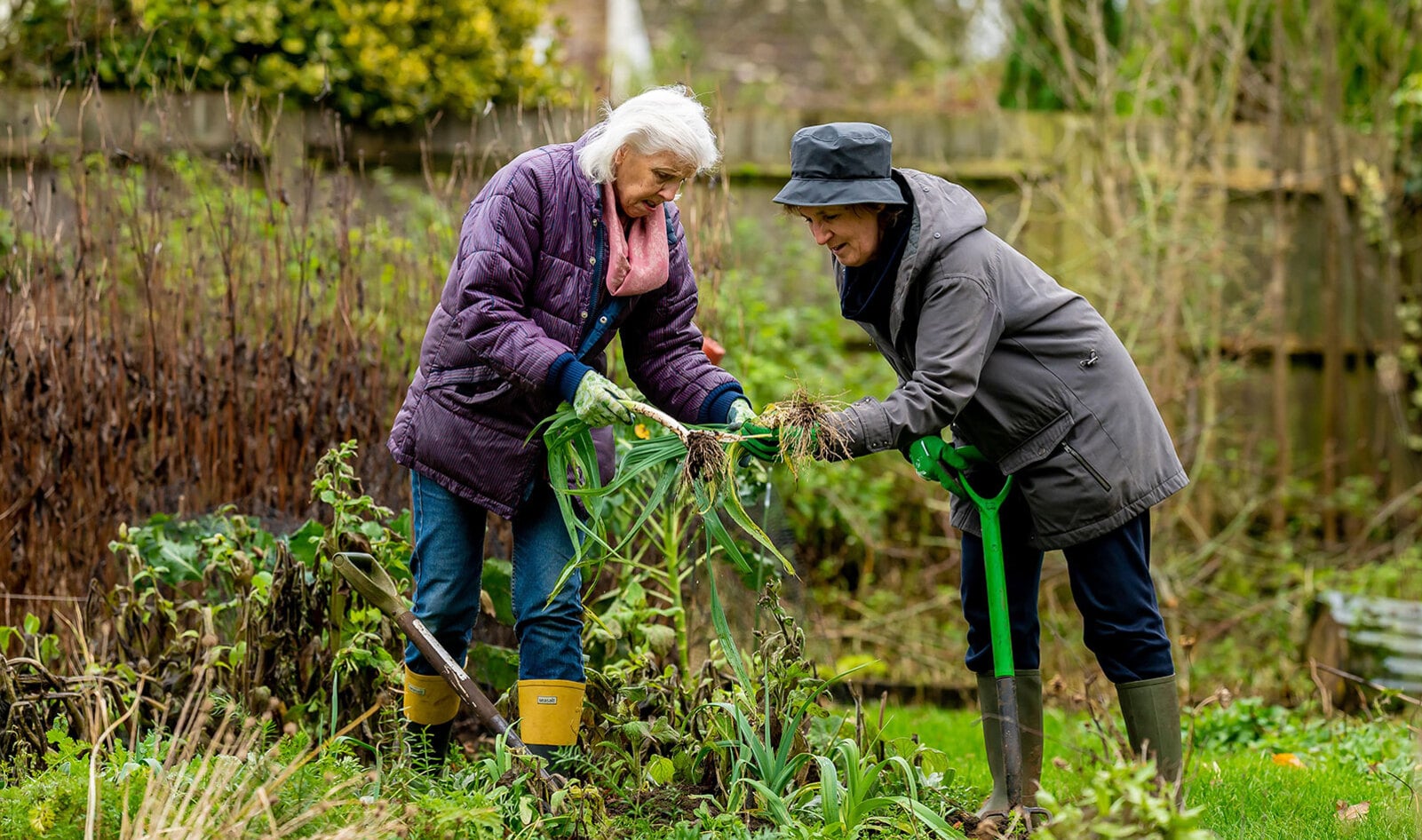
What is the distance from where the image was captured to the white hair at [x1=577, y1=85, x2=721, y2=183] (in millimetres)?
2879

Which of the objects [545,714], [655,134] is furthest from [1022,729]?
[655,134]

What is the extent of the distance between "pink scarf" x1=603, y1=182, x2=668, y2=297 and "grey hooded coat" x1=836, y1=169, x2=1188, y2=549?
0.58 m

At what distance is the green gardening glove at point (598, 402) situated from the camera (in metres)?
2.79

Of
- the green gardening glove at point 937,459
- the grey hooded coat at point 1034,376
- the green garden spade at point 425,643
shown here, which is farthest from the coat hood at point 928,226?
the green garden spade at point 425,643

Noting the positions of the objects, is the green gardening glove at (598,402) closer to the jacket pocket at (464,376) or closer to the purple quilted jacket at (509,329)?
the purple quilted jacket at (509,329)

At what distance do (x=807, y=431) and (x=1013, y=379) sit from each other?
0.52m

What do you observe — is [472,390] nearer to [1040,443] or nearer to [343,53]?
[1040,443]

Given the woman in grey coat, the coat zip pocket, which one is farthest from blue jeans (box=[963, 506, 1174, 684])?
the coat zip pocket

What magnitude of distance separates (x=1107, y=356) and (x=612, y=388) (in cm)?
111

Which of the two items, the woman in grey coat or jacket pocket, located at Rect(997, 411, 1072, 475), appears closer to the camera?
the woman in grey coat

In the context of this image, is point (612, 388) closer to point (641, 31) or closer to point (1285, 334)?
point (1285, 334)

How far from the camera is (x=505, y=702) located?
3518 millimetres

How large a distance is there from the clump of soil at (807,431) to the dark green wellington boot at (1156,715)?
0.90 metres

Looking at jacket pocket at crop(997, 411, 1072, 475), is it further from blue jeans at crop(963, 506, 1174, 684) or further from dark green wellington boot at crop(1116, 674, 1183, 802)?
dark green wellington boot at crop(1116, 674, 1183, 802)
